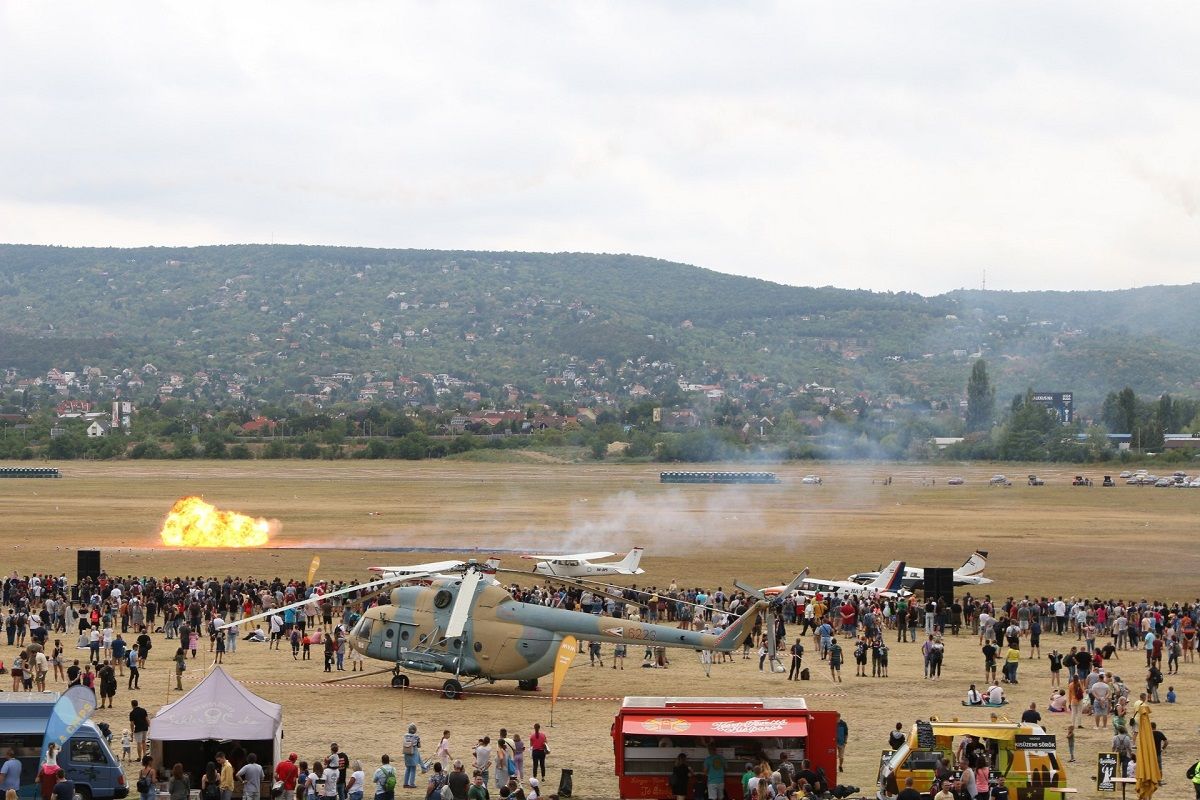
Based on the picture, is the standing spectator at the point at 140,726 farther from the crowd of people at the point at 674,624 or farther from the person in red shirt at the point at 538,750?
the person in red shirt at the point at 538,750

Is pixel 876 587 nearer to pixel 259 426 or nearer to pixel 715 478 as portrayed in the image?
pixel 715 478

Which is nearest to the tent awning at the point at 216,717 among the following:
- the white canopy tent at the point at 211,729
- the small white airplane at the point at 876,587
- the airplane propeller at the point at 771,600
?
the white canopy tent at the point at 211,729

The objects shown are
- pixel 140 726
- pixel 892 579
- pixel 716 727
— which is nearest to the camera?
pixel 716 727

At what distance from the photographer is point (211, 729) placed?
19.1 meters

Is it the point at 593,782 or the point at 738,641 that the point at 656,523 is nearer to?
the point at 738,641

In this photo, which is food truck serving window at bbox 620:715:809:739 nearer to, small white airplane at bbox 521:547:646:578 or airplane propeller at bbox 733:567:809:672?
airplane propeller at bbox 733:567:809:672

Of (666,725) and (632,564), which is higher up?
(666,725)

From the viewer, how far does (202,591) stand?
38.1 meters

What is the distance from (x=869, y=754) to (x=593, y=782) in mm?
4499

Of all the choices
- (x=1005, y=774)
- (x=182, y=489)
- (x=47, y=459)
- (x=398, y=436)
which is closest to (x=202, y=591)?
(x=1005, y=774)

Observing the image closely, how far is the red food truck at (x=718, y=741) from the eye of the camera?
1909 centimetres

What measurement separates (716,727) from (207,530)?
4382cm

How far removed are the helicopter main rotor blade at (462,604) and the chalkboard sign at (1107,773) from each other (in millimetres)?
10639

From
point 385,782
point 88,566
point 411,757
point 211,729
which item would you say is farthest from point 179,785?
point 88,566
